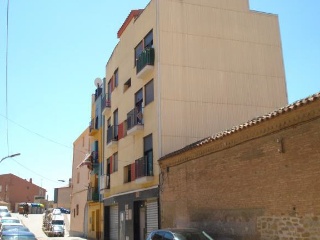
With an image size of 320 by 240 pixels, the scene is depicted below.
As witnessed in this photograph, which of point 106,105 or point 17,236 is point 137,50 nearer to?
point 106,105

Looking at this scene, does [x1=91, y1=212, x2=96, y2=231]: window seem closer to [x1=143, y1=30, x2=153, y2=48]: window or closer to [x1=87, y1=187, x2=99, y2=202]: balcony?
[x1=87, y1=187, x2=99, y2=202]: balcony

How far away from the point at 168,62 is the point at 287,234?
12.4 meters

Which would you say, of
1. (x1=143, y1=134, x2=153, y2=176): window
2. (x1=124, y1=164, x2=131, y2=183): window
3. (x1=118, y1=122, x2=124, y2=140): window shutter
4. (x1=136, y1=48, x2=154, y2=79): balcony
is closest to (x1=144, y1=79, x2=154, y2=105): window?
(x1=136, y1=48, x2=154, y2=79): balcony

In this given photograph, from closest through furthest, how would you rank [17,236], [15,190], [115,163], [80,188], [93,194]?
[17,236], [115,163], [93,194], [80,188], [15,190]

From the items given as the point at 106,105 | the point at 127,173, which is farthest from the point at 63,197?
the point at 127,173

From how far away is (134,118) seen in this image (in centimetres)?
2416

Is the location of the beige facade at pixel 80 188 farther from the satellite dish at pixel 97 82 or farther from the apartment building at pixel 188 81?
the apartment building at pixel 188 81

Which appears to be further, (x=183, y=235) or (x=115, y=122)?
(x=115, y=122)

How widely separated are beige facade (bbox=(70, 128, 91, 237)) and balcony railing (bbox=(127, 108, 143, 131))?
1568 cm

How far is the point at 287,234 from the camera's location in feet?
37.1

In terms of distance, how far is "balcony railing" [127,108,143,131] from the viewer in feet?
76.8

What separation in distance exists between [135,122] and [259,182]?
12176mm

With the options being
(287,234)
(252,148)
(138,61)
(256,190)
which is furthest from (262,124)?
(138,61)

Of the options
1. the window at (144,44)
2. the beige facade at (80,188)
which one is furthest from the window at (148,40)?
the beige facade at (80,188)
